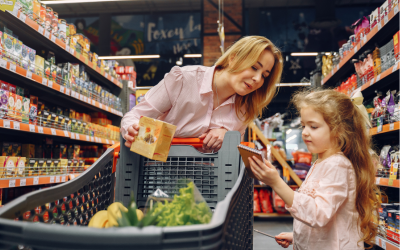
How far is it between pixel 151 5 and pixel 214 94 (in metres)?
7.82

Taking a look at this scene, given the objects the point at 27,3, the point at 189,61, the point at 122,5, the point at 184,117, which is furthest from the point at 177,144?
the point at 122,5

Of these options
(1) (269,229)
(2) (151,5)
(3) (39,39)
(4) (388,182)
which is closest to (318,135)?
(4) (388,182)

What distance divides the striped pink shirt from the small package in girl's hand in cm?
27

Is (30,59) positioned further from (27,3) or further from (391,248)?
(391,248)

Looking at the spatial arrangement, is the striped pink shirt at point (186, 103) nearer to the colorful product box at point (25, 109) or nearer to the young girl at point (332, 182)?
the young girl at point (332, 182)

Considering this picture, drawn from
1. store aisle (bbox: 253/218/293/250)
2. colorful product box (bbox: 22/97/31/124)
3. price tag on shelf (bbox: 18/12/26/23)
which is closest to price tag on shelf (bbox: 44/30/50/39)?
price tag on shelf (bbox: 18/12/26/23)

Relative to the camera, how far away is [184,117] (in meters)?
1.44

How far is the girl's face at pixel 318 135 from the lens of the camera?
4.11ft

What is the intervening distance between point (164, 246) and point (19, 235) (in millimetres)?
233

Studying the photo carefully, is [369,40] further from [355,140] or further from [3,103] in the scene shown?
[3,103]

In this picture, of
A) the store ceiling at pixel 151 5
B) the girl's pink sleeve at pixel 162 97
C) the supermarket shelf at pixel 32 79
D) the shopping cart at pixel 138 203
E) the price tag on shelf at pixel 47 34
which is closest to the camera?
the shopping cart at pixel 138 203

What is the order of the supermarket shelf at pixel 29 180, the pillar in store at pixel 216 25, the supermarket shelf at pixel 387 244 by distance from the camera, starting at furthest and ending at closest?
the pillar in store at pixel 216 25 < the supermarket shelf at pixel 29 180 < the supermarket shelf at pixel 387 244

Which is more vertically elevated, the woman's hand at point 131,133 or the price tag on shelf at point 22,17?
the price tag on shelf at point 22,17

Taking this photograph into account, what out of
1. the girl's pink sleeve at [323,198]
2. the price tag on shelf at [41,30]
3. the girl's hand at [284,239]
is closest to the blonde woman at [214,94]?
the girl's pink sleeve at [323,198]
